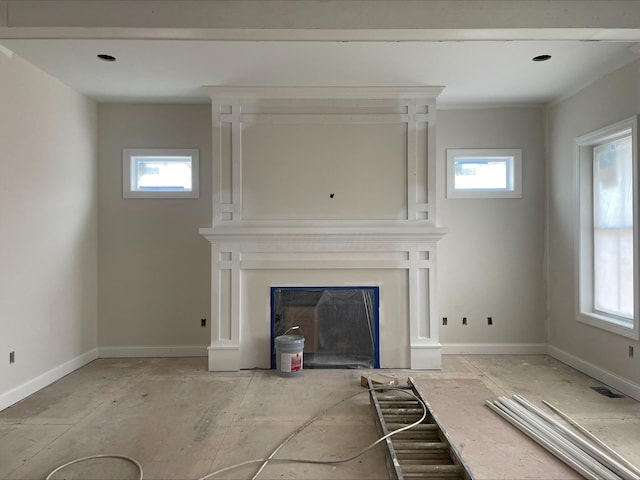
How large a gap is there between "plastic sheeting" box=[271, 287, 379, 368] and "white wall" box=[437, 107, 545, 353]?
39.9 inches

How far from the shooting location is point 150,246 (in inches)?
177

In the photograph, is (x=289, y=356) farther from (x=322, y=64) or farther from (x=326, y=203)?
(x=322, y=64)

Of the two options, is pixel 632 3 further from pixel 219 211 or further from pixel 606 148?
pixel 219 211

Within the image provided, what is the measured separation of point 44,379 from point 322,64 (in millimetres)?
3626

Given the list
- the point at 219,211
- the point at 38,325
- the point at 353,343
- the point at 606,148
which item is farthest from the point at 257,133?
the point at 606,148

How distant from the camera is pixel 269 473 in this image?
224cm

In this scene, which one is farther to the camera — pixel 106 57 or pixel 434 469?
pixel 106 57

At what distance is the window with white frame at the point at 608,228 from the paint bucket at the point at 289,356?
107 inches

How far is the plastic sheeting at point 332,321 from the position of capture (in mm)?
4043

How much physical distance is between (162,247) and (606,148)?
14.8ft

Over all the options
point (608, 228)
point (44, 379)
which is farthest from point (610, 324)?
point (44, 379)

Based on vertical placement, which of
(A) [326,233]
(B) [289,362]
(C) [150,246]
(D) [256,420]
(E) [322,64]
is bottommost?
(D) [256,420]

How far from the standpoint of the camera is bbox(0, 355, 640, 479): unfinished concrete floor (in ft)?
7.60

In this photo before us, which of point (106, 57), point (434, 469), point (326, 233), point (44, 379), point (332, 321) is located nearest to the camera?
point (434, 469)
